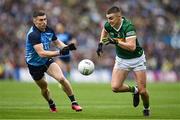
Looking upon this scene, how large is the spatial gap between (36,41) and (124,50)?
2.08 m

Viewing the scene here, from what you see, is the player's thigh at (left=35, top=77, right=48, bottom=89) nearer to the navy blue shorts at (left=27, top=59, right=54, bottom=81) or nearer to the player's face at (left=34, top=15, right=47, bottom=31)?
the navy blue shorts at (left=27, top=59, right=54, bottom=81)

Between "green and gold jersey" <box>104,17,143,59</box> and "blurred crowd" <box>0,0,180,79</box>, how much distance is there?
20665 millimetres

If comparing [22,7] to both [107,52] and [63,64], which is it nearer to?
[107,52]

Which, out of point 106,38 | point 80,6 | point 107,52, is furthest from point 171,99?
point 80,6

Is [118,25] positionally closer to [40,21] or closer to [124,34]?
[124,34]

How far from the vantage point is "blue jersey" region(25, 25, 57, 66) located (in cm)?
1538

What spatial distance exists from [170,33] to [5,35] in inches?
376

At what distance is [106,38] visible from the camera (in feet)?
48.1

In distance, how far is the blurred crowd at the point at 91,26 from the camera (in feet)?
120

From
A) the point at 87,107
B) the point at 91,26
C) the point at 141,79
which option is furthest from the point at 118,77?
the point at 91,26

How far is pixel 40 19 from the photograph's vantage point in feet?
50.4

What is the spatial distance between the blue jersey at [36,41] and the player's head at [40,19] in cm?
13

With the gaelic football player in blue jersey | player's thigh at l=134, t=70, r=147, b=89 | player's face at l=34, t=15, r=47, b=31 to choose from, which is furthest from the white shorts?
player's face at l=34, t=15, r=47, b=31

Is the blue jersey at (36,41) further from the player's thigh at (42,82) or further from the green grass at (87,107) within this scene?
the green grass at (87,107)
